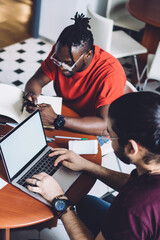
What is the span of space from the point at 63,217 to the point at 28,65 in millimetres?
3099

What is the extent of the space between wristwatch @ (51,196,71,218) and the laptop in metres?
0.05

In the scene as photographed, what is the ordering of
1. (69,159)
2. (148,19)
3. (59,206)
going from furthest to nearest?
1. (148,19)
2. (69,159)
3. (59,206)

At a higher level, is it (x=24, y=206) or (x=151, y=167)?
(x=151, y=167)

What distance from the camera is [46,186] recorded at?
1.31 meters

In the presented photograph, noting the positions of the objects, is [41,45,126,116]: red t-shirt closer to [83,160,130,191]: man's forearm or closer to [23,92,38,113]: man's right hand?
[23,92,38,113]: man's right hand

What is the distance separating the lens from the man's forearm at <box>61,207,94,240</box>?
1.25 meters

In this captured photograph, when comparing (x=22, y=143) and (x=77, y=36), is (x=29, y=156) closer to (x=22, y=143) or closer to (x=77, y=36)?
(x=22, y=143)

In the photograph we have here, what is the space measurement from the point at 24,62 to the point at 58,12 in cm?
97

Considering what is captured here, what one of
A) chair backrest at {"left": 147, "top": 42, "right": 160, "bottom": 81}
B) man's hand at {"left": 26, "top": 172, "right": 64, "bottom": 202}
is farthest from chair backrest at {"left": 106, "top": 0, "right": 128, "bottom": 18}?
man's hand at {"left": 26, "top": 172, "right": 64, "bottom": 202}

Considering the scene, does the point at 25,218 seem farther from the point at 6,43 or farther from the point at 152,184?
the point at 6,43

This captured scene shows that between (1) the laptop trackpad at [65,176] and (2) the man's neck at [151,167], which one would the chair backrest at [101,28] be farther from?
(2) the man's neck at [151,167]

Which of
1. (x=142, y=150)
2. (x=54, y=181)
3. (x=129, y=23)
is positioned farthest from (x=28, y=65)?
(x=142, y=150)

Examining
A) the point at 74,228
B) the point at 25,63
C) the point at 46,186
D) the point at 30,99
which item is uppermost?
the point at 30,99

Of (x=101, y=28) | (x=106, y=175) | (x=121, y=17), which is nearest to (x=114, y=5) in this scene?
(x=121, y=17)
